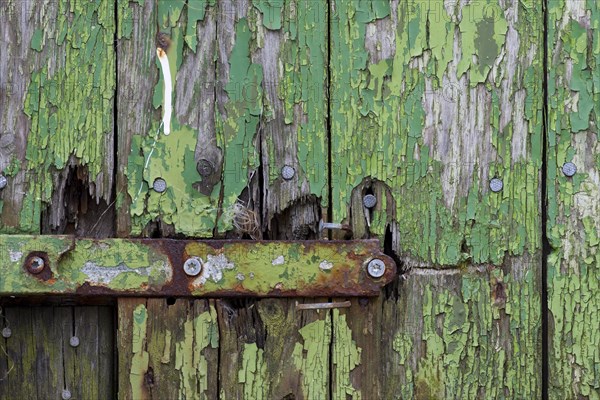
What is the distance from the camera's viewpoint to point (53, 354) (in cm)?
138

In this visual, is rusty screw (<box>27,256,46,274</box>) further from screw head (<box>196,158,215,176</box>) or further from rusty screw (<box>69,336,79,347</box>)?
screw head (<box>196,158,215,176</box>)

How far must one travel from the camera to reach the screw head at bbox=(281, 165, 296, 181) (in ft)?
4.40

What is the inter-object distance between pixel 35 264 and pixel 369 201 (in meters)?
0.53

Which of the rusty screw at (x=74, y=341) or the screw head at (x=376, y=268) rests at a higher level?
the screw head at (x=376, y=268)

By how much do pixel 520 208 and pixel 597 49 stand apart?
28 centimetres

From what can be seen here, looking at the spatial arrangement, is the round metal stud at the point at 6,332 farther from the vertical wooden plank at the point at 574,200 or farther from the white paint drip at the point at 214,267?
the vertical wooden plank at the point at 574,200

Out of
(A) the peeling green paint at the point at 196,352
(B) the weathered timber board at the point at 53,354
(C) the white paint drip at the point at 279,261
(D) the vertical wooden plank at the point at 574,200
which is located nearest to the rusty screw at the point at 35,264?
(B) the weathered timber board at the point at 53,354

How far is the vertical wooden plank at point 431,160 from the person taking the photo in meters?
1.33

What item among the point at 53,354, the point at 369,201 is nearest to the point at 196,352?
the point at 53,354

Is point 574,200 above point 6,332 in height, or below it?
above

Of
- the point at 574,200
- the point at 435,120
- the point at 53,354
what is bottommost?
the point at 53,354

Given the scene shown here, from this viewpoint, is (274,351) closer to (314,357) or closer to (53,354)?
(314,357)

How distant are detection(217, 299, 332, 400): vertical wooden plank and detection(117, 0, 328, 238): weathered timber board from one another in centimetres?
13

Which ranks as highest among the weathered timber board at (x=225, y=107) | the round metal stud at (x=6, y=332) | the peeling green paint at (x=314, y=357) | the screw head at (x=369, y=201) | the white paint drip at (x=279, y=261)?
the weathered timber board at (x=225, y=107)
